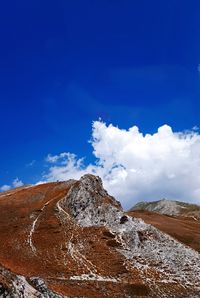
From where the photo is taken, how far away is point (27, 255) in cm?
6662

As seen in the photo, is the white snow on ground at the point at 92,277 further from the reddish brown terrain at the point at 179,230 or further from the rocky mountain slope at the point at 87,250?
the reddish brown terrain at the point at 179,230

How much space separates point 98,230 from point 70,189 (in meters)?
17.1

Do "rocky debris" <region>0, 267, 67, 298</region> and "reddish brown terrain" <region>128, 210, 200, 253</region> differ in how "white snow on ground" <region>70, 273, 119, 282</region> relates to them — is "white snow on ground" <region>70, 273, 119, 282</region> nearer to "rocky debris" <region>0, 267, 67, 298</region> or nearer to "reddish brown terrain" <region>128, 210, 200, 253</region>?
"rocky debris" <region>0, 267, 67, 298</region>

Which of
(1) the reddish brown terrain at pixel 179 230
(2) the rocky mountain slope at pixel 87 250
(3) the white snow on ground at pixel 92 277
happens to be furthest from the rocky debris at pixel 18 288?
(1) the reddish brown terrain at pixel 179 230

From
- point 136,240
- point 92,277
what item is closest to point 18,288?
point 92,277

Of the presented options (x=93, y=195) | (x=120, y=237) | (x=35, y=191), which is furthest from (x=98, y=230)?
(x=35, y=191)

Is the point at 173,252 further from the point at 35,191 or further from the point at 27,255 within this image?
the point at 35,191

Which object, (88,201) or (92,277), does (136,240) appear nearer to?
(88,201)

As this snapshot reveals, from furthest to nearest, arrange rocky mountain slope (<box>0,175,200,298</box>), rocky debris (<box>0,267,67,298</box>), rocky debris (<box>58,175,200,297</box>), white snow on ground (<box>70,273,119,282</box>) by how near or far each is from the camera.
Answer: rocky debris (<box>58,175,200,297</box>) → white snow on ground (<box>70,273,119,282</box>) → rocky mountain slope (<box>0,175,200,298</box>) → rocky debris (<box>0,267,67,298</box>)

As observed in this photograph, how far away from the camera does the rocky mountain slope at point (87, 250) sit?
56188 millimetres

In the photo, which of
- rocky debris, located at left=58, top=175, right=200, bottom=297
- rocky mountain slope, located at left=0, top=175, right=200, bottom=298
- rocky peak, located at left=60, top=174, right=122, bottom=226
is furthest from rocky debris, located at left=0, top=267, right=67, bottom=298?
rocky peak, located at left=60, top=174, right=122, bottom=226

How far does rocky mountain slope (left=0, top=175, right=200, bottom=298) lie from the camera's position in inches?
2212

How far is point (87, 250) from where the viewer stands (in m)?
69.8

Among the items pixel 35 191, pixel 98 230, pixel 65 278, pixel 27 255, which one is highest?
pixel 35 191
